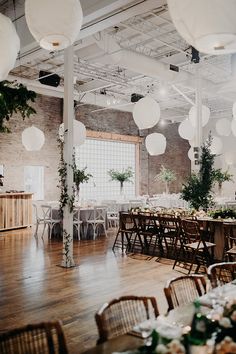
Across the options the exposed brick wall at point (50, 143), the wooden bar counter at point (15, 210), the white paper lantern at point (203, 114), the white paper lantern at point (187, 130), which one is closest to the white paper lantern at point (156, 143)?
the white paper lantern at point (187, 130)

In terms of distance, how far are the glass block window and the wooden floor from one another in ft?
20.3

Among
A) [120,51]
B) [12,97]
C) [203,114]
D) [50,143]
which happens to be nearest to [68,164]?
[12,97]

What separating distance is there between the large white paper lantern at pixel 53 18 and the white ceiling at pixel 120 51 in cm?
303

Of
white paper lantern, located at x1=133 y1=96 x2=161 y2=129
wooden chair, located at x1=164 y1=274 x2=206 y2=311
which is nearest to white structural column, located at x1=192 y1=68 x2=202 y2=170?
white paper lantern, located at x1=133 y1=96 x2=161 y2=129

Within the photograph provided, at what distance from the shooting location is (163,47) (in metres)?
9.70

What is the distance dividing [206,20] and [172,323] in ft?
5.25

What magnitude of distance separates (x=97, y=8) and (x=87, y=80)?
7.17 m

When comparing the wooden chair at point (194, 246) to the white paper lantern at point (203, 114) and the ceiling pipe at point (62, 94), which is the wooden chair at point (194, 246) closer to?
the white paper lantern at point (203, 114)

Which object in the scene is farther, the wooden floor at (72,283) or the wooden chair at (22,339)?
the wooden floor at (72,283)

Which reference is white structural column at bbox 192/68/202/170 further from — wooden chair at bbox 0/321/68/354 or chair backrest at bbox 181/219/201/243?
wooden chair at bbox 0/321/68/354

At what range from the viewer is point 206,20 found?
1912 mm

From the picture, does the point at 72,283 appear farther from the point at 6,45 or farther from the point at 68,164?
the point at 6,45

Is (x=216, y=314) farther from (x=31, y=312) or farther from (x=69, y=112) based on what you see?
(x=69, y=112)

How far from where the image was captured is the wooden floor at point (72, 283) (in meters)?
4.10
